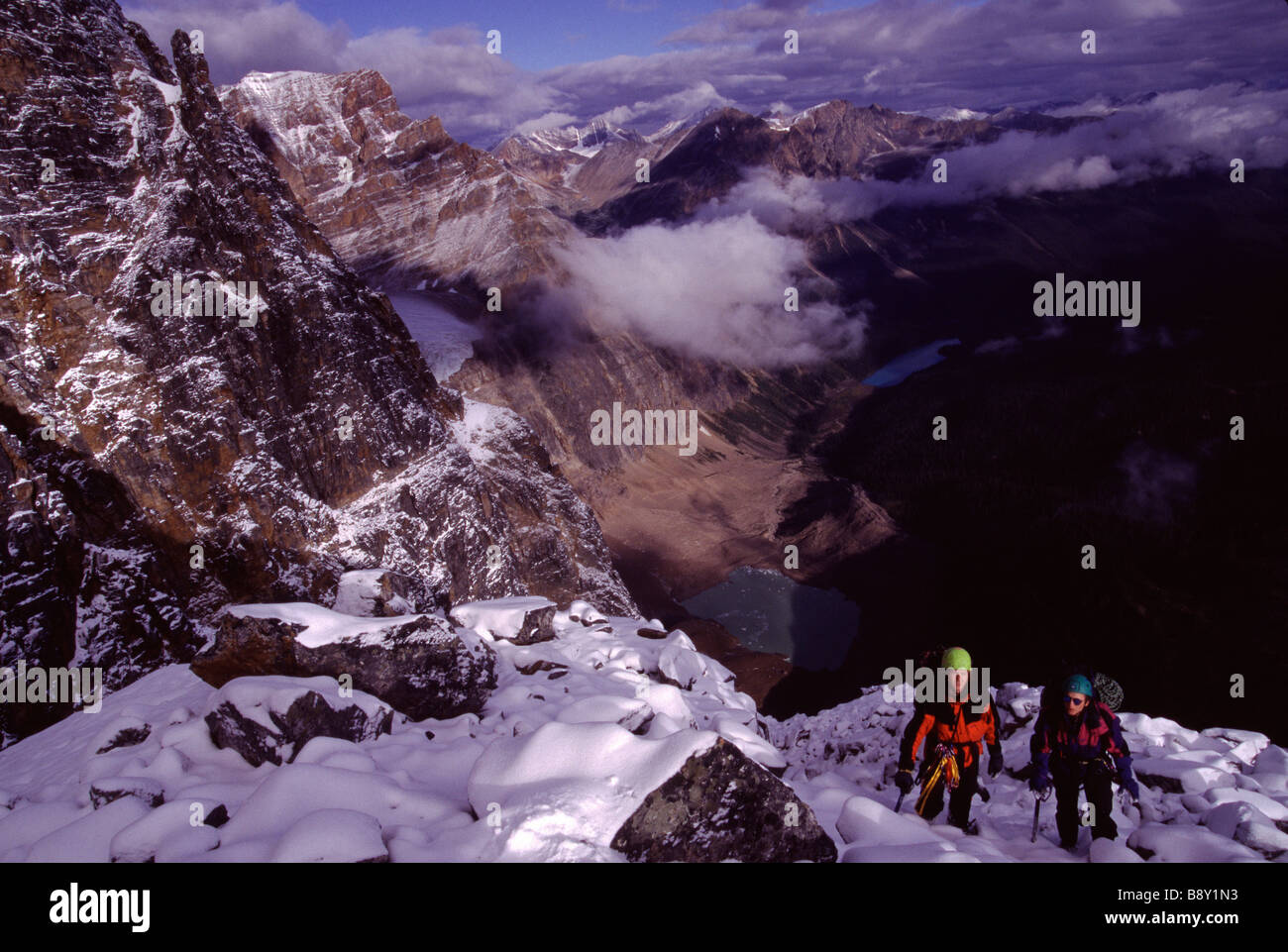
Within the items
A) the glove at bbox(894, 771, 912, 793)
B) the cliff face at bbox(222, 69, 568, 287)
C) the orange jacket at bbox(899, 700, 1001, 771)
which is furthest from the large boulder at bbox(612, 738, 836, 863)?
the cliff face at bbox(222, 69, 568, 287)

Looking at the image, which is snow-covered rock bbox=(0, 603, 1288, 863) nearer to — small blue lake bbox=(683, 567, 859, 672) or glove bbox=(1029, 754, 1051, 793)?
glove bbox=(1029, 754, 1051, 793)

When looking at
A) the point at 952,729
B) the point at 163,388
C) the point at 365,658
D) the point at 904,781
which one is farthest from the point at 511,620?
the point at 163,388

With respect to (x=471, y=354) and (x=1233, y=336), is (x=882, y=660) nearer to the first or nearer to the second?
(x=471, y=354)

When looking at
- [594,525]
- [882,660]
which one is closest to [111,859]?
[594,525]

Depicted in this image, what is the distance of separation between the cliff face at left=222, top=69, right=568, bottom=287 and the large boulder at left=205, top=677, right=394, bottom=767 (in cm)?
16237

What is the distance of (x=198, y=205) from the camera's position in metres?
35.8

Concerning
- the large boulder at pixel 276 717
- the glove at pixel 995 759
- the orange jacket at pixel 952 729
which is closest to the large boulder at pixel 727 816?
the orange jacket at pixel 952 729

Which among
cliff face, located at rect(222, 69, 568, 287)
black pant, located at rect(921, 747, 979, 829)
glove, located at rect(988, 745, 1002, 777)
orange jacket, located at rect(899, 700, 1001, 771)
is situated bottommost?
black pant, located at rect(921, 747, 979, 829)

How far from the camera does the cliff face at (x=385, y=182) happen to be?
511 feet

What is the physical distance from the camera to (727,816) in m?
9.19

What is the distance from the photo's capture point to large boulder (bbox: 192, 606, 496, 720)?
1482 centimetres

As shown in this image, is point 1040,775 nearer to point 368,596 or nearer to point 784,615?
point 368,596

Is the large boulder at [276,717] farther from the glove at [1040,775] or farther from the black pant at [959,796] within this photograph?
the glove at [1040,775]
